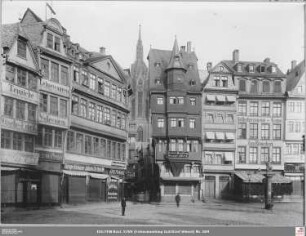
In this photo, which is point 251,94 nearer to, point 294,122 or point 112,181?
point 294,122

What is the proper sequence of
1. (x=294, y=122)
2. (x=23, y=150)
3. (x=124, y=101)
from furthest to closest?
(x=124, y=101) < (x=294, y=122) < (x=23, y=150)

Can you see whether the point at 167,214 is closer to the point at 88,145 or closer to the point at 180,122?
the point at 180,122

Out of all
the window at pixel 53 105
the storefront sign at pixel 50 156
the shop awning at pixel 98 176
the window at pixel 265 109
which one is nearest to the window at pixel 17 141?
the storefront sign at pixel 50 156

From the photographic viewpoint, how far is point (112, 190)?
31.2 ft

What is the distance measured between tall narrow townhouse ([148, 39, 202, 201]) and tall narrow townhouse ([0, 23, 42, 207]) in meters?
2.42

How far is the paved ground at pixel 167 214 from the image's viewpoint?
8.30 meters

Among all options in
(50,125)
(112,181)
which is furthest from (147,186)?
(50,125)

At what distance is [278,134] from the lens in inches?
377

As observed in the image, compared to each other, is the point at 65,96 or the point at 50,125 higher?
the point at 65,96

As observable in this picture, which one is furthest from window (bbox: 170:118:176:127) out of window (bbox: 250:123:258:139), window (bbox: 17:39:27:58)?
window (bbox: 17:39:27:58)

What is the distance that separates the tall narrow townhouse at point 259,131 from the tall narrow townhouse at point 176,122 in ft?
2.79

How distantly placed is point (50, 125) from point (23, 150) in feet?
2.35

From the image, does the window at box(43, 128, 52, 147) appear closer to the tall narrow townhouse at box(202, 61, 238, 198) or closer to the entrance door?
the tall narrow townhouse at box(202, 61, 238, 198)

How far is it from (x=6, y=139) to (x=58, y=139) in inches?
40.5
